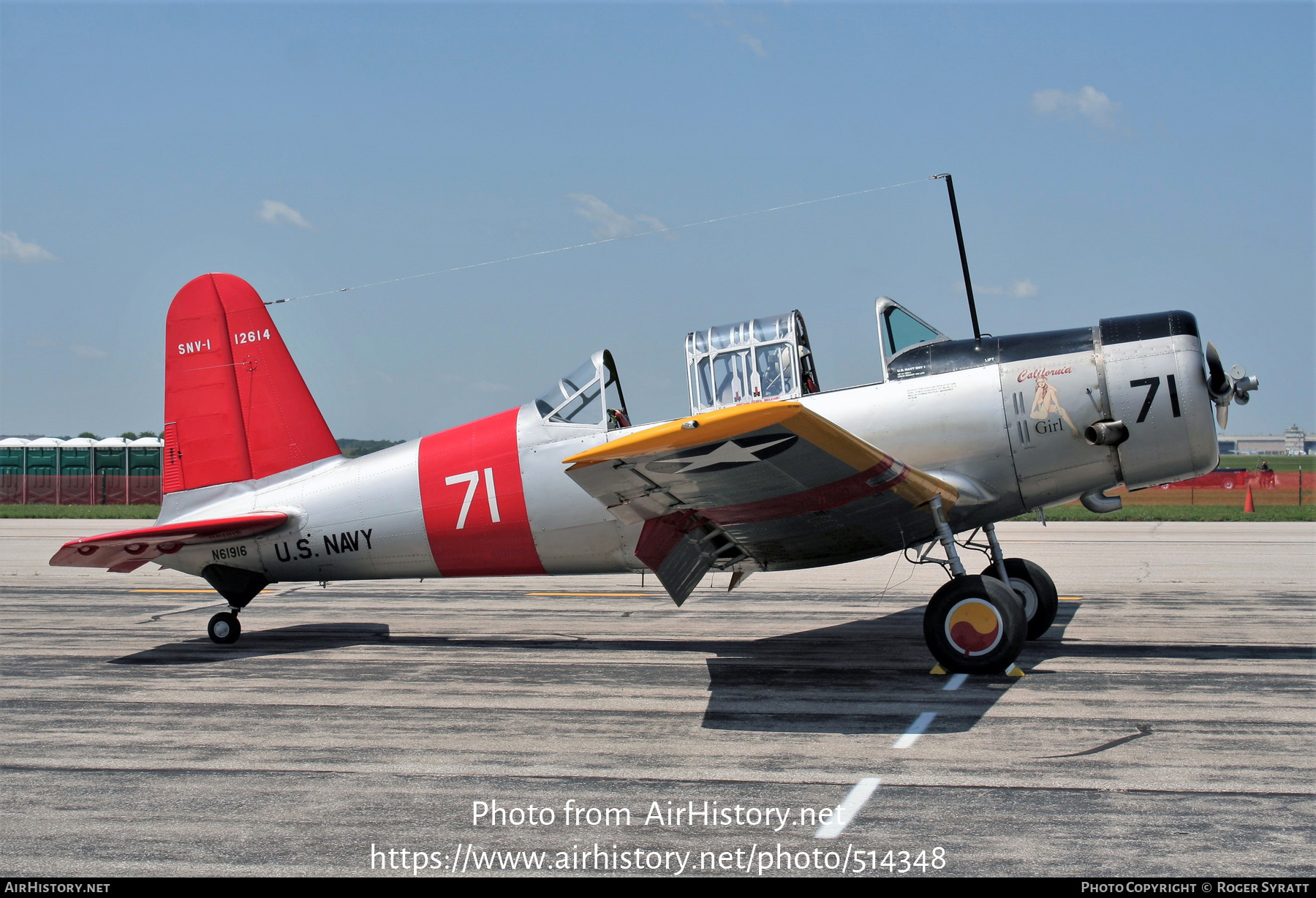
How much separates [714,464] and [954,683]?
8.78ft

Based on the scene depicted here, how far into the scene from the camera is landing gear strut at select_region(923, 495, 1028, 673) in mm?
7148

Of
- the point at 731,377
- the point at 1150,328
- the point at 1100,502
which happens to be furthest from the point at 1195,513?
the point at 731,377

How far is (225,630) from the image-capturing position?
377 inches

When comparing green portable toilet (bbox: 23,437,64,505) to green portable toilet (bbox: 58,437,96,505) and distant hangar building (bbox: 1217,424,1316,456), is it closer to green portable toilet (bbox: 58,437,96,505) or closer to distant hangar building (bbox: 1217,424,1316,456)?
green portable toilet (bbox: 58,437,96,505)

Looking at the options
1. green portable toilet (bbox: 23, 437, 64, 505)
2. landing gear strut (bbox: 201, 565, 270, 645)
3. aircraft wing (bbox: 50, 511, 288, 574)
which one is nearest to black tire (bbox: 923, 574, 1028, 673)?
aircraft wing (bbox: 50, 511, 288, 574)

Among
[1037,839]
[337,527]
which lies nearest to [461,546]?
[337,527]

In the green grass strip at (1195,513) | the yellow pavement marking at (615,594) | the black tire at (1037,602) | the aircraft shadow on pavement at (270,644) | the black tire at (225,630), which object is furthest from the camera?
the green grass strip at (1195,513)

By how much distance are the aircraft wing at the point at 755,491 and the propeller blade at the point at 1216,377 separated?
2.13 meters

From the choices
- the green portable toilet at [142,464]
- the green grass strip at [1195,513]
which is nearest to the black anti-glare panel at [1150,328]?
the green grass strip at [1195,513]

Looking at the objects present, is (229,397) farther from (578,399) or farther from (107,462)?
(107,462)

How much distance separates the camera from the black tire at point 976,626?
7.15 m

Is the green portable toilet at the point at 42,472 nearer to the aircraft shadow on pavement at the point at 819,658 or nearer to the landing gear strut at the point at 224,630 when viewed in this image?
the aircraft shadow on pavement at the point at 819,658
